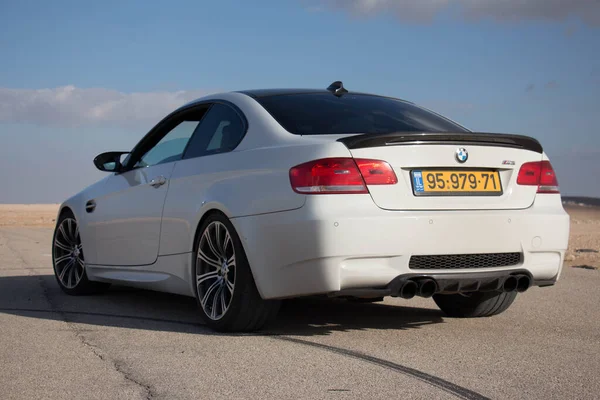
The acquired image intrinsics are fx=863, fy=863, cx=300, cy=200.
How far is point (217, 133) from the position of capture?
602 cm

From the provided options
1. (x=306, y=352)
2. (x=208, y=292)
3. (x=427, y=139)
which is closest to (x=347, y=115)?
(x=427, y=139)

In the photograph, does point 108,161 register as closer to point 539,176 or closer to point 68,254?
point 68,254

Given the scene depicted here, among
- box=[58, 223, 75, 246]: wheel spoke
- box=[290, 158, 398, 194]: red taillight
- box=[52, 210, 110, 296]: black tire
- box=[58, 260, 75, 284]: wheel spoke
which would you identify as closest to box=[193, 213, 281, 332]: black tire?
box=[290, 158, 398, 194]: red taillight

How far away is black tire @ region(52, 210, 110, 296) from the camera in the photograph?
25.5ft

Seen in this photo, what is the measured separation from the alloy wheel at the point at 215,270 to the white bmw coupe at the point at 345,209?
1 cm

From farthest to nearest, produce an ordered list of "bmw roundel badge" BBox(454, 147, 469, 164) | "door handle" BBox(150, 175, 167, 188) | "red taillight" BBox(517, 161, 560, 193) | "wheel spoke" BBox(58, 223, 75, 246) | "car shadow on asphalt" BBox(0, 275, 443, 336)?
"wheel spoke" BBox(58, 223, 75, 246), "door handle" BBox(150, 175, 167, 188), "car shadow on asphalt" BBox(0, 275, 443, 336), "red taillight" BBox(517, 161, 560, 193), "bmw roundel badge" BBox(454, 147, 469, 164)

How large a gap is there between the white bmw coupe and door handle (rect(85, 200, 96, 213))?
1.38 m

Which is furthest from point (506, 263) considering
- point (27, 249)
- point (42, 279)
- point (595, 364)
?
point (27, 249)

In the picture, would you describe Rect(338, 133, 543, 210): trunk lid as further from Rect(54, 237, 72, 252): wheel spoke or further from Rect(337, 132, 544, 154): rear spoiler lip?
Rect(54, 237, 72, 252): wheel spoke

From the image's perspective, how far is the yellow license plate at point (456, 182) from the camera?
4.96m

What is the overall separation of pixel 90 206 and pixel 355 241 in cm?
358

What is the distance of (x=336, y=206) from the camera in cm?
477

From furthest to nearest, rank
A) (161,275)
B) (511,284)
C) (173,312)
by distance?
(173,312) → (161,275) → (511,284)

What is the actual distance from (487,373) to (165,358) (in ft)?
5.50
